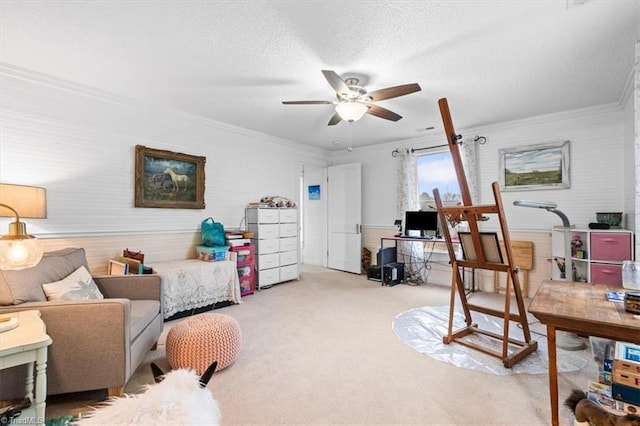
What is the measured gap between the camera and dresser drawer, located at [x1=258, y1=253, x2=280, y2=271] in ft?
15.5

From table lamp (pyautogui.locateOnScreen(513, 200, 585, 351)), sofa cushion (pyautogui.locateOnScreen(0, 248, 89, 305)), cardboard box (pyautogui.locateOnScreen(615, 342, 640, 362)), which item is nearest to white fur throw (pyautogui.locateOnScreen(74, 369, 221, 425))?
sofa cushion (pyautogui.locateOnScreen(0, 248, 89, 305))

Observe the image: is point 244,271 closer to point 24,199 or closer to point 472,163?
point 24,199

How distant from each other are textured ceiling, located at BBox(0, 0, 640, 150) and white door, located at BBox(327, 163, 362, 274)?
2.46m

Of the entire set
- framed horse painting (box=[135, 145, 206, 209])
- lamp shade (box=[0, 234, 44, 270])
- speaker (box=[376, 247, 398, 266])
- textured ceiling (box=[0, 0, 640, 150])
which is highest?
textured ceiling (box=[0, 0, 640, 150])

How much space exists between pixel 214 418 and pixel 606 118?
5.31m

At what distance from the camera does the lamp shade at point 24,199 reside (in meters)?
2.23

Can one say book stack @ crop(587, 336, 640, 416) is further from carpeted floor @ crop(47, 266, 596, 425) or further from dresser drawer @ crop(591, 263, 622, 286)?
dresser drawer @ crop(591, 263, 622, 286)

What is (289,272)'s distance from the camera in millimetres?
5188

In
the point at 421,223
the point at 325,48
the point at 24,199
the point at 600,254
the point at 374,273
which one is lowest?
the point at 374,273

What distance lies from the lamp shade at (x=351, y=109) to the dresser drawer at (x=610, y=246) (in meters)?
2.87

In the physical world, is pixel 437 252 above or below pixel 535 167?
below

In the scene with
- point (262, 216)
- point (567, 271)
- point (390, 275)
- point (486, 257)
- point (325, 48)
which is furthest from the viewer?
point (390, 275)

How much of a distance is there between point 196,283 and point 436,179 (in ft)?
13.9

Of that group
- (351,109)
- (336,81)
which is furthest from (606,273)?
(336,81)
